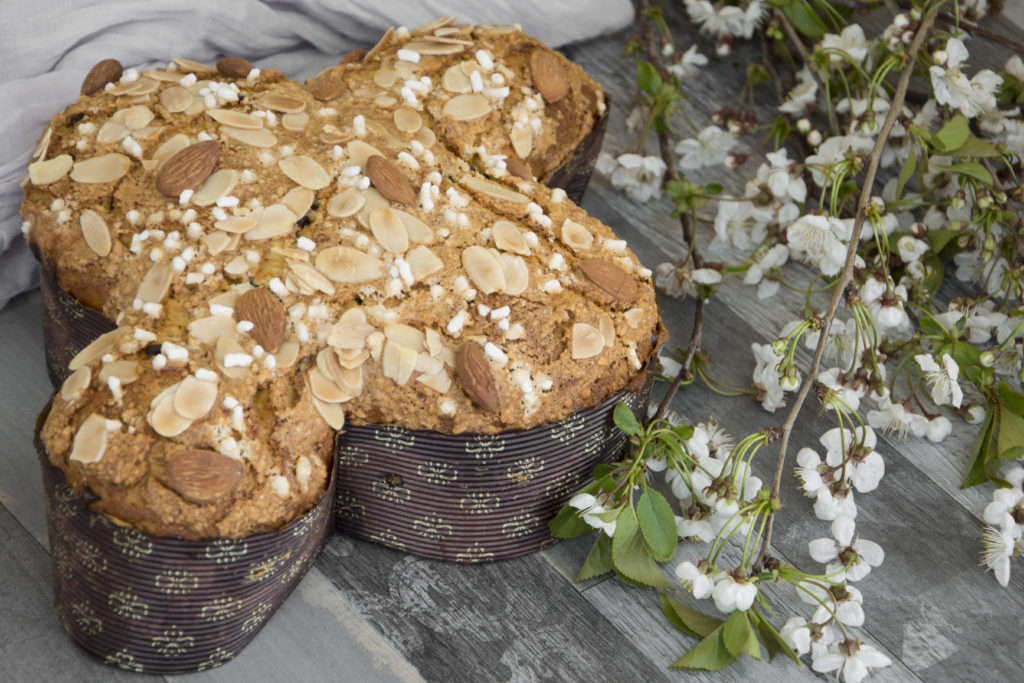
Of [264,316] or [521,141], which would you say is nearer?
[264,316]

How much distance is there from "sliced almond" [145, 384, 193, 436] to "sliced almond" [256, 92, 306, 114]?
1.32 ft

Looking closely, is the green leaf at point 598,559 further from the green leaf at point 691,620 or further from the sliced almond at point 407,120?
the sliced almond at point 407,120

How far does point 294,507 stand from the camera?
3.24 ft

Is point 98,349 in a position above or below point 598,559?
above

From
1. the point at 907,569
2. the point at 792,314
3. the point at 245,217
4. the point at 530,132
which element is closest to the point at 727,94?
the point at 792,314

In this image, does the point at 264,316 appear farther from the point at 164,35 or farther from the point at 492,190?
the point at 164,35

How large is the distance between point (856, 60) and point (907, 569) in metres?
0.75

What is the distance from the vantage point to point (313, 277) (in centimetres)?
102

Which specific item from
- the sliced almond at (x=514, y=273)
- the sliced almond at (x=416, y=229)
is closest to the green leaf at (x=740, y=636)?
the sliced almond at (x=514, y=273)

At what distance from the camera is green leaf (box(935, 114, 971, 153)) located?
125 cm

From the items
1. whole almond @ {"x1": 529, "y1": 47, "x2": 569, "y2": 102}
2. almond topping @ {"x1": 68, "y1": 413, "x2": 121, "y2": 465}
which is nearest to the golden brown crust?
almond topping @ {"x1": 68, "y1": 413, "x2": 121, "y2": 465}

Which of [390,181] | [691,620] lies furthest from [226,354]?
[691,620]

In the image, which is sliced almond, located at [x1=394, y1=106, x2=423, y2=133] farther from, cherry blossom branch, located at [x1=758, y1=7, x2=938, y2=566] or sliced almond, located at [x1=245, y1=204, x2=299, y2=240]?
cherry blossom branch, located at [x1=758, y1=7, x2=938, y2=566]

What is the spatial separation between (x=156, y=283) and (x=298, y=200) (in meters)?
0.17
